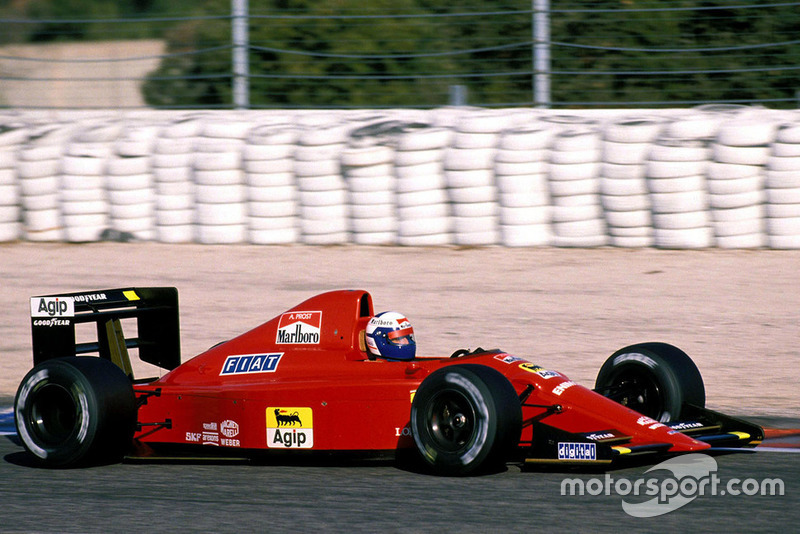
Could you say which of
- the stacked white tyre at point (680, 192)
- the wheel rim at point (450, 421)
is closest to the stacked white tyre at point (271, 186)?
the stacked white tyre at point (680, 192)

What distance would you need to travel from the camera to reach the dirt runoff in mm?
9562

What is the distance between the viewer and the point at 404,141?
1237 cm

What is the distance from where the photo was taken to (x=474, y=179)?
12.0m

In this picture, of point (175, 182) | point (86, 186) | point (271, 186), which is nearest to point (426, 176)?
point (271, 186)

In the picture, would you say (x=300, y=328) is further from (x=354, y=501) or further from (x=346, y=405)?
(x=354, y=501)

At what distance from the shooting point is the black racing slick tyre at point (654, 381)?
21.4 ft

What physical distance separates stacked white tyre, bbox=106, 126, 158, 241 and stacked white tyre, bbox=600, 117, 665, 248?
5.07 metres

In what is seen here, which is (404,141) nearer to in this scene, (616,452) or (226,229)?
(226,229)

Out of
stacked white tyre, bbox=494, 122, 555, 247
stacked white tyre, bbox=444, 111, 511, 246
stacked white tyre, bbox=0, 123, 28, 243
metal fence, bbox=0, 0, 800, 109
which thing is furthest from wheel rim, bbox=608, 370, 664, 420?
stacked white tyre, bbox=0, 123, 28, 243

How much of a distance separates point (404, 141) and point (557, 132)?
62.7 inches

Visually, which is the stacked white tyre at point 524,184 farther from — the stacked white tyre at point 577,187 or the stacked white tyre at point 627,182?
the stacked white tyre at point 627,182

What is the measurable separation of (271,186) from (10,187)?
3278 mm

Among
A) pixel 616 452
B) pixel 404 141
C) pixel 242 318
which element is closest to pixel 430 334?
pixel 242 318

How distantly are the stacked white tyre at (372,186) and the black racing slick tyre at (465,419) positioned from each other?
677 cm
